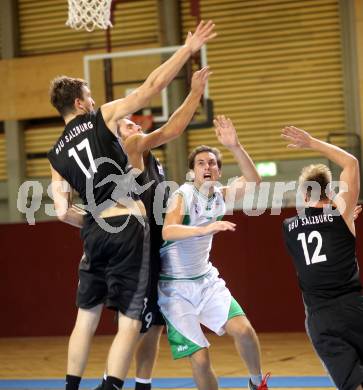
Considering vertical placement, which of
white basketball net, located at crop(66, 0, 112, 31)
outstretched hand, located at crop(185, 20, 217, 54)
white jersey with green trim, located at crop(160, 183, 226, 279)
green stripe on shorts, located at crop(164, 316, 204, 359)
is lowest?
green stripe on shorts, located at crop(164, 316, 204, 359)

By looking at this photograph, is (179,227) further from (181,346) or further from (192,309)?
(181,346)

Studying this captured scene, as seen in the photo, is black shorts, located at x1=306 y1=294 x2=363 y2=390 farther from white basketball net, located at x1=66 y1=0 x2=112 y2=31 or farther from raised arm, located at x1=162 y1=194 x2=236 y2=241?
white basketball net, located at x1=66 y1=0 x2=112 y2=31

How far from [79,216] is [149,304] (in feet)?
2.50

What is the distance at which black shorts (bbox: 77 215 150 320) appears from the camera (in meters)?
5.54

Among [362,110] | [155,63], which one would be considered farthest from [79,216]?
[362,110]

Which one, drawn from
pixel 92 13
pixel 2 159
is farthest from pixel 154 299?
pixel 2 159

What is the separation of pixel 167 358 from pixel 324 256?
4131 millimetres

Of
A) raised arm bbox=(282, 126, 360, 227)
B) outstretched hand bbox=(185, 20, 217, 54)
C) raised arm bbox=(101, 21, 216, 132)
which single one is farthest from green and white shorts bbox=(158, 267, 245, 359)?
outstretched hand bbox=(185, 20, 217, 54)

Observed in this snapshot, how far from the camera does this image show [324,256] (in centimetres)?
530

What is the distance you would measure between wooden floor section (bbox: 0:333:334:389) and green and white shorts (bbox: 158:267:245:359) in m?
2.04

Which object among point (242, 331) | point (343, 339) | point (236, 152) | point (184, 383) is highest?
point (236, 152)

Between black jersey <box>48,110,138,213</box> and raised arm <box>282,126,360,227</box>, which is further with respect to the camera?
black jersey <box>48,110,138,213</box>

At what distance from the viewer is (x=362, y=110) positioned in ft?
40.3

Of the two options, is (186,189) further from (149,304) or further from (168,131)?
(149,304)
